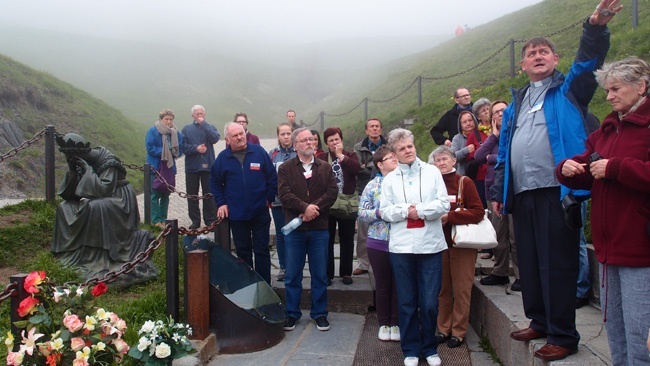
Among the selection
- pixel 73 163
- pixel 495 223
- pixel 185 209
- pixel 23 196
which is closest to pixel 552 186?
pixel 495 223

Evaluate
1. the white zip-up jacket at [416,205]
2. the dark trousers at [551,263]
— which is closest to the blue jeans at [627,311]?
the dark trousers at [551,263]

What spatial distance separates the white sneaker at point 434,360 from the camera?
405cm

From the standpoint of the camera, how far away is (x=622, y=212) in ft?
8.27

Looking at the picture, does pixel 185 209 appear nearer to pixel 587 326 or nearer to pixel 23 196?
pixel 23 196

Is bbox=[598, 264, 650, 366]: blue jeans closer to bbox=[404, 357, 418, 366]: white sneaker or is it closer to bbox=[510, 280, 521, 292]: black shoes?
bbox=[404, 357, 418, 366]: white sneaker

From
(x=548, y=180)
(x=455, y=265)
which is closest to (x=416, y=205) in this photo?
(x=455, y=265)

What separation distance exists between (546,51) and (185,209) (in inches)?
368

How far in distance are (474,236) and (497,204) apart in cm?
59

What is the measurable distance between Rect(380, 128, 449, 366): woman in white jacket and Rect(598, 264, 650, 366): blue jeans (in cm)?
148

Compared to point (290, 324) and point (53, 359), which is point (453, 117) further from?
point (53, 359)

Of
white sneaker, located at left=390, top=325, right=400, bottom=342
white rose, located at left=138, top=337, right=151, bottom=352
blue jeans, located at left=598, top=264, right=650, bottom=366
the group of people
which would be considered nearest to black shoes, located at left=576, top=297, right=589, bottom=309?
the group of people

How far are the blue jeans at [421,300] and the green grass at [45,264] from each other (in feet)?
6.72

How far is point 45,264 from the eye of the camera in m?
5.71

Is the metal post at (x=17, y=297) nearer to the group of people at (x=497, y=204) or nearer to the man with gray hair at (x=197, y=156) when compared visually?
the group of people at (x=497, y=204)
